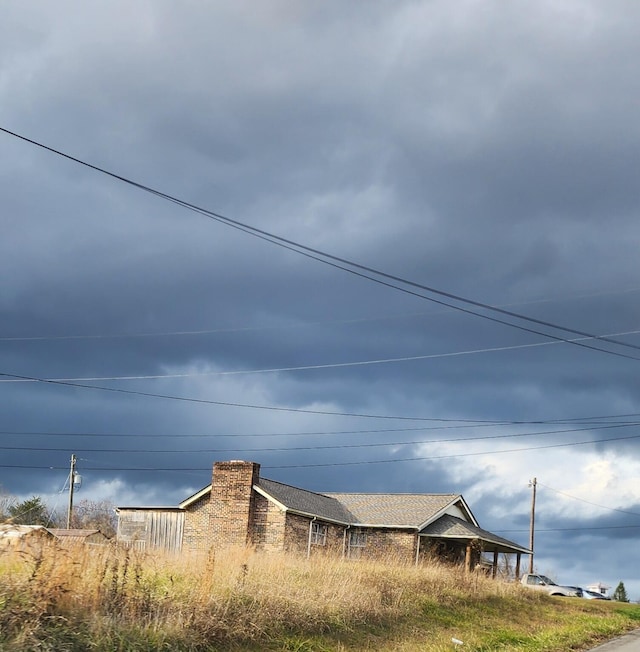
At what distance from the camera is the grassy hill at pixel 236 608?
36.5ft

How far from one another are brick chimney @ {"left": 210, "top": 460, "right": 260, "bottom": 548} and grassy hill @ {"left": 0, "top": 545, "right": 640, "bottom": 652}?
617 inches

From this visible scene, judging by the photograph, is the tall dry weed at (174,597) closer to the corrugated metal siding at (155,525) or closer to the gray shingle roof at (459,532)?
the corrugated metal siding at (155,525)

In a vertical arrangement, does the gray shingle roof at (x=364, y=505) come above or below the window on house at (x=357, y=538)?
above

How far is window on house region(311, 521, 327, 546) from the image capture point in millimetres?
41969

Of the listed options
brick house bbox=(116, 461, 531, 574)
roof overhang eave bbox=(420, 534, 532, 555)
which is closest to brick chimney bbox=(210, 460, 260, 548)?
brick house bbox=(116, 461, 531, 574)

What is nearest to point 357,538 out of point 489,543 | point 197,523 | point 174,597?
point 489,543

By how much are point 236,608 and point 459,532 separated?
32273mm

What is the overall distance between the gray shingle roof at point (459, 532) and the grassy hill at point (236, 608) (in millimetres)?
18268

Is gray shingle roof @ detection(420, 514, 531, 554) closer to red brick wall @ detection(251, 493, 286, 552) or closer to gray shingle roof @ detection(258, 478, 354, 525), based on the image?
gray shingle roof @ detection(258, 478, 354, 525)

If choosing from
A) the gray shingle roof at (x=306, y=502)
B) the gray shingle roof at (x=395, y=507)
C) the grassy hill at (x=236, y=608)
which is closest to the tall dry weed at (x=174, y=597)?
the grassy hill at (x=236, y=608)

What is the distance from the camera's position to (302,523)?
4125 cm

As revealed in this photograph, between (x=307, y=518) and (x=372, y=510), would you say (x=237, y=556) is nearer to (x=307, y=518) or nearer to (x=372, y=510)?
(x=307, y=518)

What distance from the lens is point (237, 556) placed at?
1775cm

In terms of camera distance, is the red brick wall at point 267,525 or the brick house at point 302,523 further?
the brick house at point 302,523
